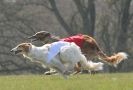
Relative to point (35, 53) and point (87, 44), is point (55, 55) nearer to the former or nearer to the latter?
point (35, 53)

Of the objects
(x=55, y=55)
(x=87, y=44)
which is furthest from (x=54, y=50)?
(x=87, y=44)

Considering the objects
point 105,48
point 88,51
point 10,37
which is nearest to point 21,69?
point 10,37

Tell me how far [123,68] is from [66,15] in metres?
8.38

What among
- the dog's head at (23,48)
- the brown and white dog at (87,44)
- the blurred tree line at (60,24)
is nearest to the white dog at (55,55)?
the dog's head at (23,48)

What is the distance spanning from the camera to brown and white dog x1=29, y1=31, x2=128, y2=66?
53.0 feet

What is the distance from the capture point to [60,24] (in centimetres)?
4431

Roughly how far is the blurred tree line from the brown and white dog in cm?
2351

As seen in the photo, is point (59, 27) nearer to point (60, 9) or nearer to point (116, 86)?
point (60, 9)

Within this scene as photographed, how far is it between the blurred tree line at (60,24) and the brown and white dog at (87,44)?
926 inches

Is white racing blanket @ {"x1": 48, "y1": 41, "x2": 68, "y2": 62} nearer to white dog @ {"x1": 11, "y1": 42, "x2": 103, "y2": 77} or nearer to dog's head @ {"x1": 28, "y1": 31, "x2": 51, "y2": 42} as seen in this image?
white dog @ {"x1": 11, "y1": 42, "x2": 103, "y2": 77}

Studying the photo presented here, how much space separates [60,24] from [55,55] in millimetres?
30123

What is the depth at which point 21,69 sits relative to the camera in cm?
4288

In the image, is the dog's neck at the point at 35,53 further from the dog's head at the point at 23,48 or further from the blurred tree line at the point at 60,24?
the blurred tree line at the point at 60,24

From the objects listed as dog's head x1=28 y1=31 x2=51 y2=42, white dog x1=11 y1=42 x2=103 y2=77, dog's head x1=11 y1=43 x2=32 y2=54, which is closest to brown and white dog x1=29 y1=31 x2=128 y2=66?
dog's head x1=28 y1=31 x2=51 y2=42
